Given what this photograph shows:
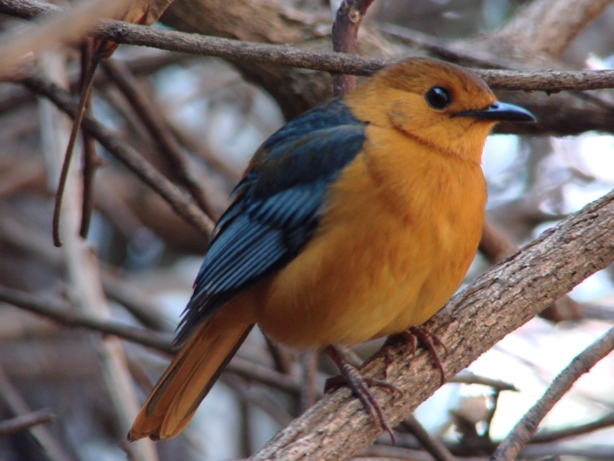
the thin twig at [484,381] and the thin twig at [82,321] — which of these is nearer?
the thin twig at [484,381]

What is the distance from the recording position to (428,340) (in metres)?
2.91

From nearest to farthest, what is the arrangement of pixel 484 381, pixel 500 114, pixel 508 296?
pixel 508 296, pixel 500 114, pixel 484 381

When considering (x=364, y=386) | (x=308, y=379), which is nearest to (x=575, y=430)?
(x=308, y=379)

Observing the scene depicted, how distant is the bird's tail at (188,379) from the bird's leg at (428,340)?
79cm

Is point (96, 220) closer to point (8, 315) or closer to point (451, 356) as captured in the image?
point (8, 315)

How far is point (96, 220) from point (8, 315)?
1.20 m

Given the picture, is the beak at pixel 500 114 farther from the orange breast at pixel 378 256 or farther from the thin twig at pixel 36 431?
the thin twig at pixel 36 431

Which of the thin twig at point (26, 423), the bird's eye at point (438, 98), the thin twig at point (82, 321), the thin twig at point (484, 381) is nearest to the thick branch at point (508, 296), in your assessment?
the thin twig at point (484, 381)

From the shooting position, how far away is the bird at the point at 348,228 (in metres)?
2.95

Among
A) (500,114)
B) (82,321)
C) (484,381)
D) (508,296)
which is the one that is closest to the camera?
(508,296)

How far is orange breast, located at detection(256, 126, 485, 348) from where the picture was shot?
2922 mm

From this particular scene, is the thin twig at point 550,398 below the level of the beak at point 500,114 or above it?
A: below

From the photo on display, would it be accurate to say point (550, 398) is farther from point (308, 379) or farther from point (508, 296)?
point (308, 379)

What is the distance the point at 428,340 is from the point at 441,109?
3.17 ft
